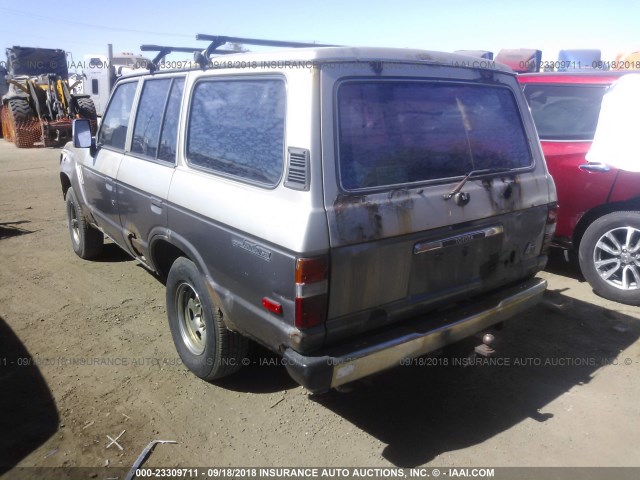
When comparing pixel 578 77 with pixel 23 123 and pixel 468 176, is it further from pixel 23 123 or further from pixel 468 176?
pixel 23 123

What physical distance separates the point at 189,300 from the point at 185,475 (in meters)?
1.14

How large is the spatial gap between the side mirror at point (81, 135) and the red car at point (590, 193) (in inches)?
165

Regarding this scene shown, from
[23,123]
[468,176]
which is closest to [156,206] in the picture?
[468,176]

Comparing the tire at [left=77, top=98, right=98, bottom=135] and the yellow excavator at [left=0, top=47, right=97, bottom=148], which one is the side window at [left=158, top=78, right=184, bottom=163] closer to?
the yellow excavator at [left=0, top=47, right=97, bottom=148]

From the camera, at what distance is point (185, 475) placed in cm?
269

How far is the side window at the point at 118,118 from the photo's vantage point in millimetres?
4227

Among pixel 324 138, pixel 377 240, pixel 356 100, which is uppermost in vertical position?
pixel 356 100

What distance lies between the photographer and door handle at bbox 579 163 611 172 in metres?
4.60

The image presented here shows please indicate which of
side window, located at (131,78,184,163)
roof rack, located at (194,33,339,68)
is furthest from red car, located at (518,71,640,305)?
side window, located at (131,78,184,163)

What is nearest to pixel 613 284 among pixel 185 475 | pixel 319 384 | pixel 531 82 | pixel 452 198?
pixel 531 82

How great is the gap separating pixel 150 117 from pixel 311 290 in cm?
215

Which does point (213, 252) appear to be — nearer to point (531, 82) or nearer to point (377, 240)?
point (377, 240)

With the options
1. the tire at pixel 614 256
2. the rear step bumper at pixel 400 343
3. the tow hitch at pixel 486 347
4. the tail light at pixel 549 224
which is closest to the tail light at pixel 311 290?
the rear step bumper at pixel 400 343

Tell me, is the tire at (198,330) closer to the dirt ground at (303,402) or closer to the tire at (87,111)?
the dirt ground at (303,402)
